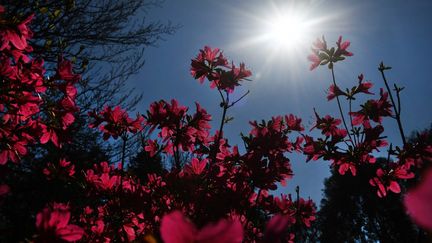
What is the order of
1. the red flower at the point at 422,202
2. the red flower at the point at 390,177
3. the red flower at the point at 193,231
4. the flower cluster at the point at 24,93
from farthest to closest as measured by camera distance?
the red flower at the point at 390,177 → the flower cluster at the point at 24,93 → the red flower at the point at 193,231 → the red flower at the point at 422,202

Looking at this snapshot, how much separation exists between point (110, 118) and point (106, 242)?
3.51 feet

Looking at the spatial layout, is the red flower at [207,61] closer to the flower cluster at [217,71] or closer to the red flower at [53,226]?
the flower cluster at [217,71]

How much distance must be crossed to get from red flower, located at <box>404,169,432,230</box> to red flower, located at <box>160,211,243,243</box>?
234 mm

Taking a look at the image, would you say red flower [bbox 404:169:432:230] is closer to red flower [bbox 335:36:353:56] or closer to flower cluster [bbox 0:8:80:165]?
flower cluster [bbox 0:8:80:165]

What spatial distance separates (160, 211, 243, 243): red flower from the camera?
1.62 ft

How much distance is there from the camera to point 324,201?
29812 millimetres

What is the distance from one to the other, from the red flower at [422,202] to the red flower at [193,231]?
0.77ft

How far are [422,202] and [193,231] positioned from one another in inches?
12.2

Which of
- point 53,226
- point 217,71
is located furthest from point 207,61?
point 53,226

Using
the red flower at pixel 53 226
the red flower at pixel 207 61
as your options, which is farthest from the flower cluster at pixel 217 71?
the red flower at pixel 53 226

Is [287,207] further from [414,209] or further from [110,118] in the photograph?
[414,209]

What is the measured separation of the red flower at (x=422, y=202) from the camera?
1.15 feet

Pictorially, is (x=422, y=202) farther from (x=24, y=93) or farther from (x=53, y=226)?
(x=24, y=93)

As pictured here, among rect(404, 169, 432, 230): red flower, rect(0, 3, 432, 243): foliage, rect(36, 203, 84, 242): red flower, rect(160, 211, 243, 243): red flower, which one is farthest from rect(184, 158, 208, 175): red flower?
rect(404, 169, 432, 230): red flower
